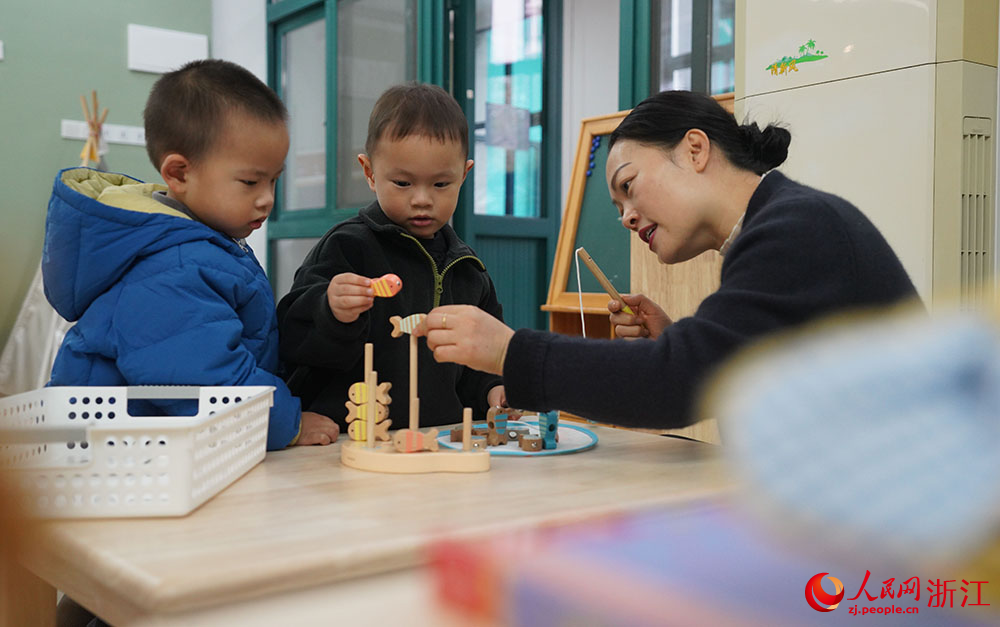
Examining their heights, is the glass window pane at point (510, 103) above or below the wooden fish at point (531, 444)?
above

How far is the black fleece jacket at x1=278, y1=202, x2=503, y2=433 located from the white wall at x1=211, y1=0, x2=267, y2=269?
3.20m

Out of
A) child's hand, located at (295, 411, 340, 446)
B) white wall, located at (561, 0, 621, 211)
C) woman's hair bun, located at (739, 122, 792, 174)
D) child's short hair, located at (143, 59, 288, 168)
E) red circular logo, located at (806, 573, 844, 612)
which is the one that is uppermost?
white wall, located at (561, 0, 621, 211)

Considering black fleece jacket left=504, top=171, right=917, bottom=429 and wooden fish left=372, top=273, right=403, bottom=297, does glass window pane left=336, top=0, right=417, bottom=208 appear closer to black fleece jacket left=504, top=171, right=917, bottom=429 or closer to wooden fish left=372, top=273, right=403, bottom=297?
wooden fish left=372, top=273, right=403, bottom=297

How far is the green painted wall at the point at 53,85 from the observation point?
12.1 feet

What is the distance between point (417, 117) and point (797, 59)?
3.65ft

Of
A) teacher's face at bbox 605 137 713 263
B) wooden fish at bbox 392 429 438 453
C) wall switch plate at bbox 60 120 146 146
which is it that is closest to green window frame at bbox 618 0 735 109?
teacher's face at bbox 605 137 713 263

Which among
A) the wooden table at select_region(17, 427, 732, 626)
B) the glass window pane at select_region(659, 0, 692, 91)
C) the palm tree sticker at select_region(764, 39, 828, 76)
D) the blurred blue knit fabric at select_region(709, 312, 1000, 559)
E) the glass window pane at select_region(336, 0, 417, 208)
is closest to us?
the blurred blue knit fabric at select_region(709, 312, 1000, 559)

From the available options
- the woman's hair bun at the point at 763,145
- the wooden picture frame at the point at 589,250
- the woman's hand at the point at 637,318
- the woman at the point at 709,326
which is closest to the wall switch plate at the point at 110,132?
the wooden picture frame at the point at 589,250

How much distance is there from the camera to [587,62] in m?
4.16

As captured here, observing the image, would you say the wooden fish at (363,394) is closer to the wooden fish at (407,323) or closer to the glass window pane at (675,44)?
the wooden fish at (407,323)

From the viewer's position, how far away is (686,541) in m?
0.26

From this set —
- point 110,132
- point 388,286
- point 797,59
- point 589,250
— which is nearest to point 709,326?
point 388,286

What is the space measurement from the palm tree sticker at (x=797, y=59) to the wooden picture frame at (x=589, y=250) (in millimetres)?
698

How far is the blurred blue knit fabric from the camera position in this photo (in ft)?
0.60
